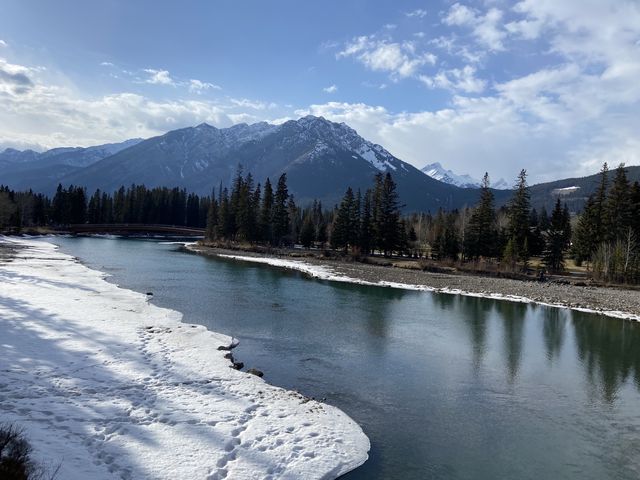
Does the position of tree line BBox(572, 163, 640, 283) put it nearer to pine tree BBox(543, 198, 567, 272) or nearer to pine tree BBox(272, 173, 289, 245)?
pine tree BBox(543, 198, 567, 272)

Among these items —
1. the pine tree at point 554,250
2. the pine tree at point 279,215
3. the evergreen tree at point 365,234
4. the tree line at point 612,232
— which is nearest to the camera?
the tree line at point 612,232

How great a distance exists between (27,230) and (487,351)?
115 metres

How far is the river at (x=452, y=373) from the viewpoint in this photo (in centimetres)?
1266

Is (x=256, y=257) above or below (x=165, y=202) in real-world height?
below

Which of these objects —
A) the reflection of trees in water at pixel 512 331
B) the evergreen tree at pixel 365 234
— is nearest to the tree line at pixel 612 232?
the reflection of trees in water at pixel 512 331

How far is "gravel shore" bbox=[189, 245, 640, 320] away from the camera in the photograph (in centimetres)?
4269

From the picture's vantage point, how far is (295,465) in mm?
10625

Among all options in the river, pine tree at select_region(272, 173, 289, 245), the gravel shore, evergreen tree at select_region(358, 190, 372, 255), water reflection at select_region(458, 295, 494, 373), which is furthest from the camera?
pine tree at select_region(272, 173, 289, 245)

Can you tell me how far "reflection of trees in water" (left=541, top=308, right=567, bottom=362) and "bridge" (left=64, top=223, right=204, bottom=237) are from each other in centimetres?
11853

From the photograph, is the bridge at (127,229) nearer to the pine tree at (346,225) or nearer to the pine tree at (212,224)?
the pine tree at (212,224)

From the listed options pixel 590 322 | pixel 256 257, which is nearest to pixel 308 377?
pixel 590 322

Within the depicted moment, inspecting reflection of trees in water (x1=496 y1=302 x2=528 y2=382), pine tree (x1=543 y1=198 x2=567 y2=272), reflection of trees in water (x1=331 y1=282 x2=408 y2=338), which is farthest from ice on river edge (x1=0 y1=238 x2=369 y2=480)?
pine tree (x1=543 y1=198 x2=567 y2=272)

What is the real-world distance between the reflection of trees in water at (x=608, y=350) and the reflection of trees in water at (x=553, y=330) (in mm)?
936

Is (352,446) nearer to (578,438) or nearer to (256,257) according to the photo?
(578,438)
